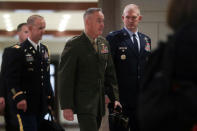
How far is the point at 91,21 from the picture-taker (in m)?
4.99

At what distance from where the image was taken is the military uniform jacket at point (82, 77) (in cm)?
480

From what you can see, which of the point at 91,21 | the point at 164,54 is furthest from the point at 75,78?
the point at 164,54

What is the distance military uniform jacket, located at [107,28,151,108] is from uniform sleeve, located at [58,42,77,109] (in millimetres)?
686

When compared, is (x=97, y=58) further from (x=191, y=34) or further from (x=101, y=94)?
(x=191, y=34)

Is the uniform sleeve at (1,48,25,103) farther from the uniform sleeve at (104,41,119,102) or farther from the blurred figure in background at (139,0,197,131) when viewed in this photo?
the blurred figure in background at (139,0,197,131)

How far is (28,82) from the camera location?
207 inches

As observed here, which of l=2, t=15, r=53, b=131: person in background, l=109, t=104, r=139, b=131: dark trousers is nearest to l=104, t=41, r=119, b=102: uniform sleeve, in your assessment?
l=109, t=104, r=139, b=131: dark trousers

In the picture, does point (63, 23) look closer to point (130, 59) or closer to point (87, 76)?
point (130, 59)

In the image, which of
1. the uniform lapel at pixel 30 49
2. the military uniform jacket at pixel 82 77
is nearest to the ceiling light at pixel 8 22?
the uniform lapel at pixel 30 49

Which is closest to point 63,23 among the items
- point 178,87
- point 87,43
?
point 87,43

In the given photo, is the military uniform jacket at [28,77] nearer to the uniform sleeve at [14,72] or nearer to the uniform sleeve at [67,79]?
the uniform sleeve at [14,72]

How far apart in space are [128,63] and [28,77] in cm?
105

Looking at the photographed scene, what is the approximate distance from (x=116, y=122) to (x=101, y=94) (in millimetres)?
358

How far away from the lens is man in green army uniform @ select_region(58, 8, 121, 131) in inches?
189
